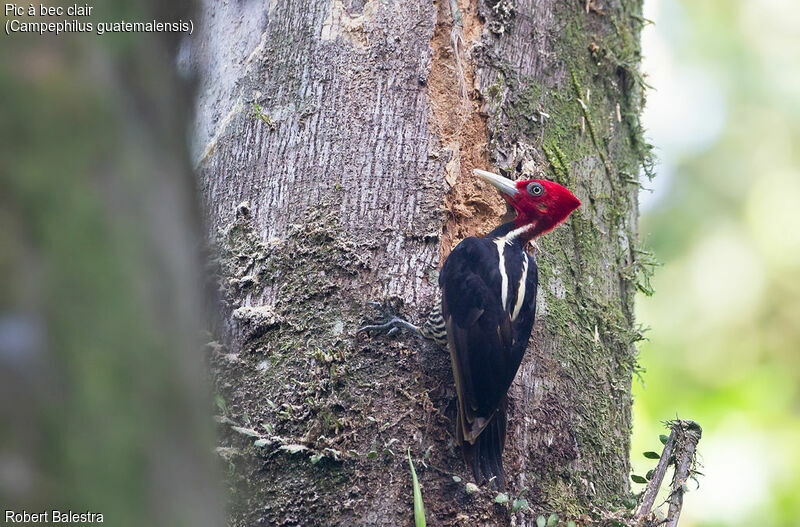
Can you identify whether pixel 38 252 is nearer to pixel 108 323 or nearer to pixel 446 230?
pixel 108 323

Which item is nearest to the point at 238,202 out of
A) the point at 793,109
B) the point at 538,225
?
the point at 538,225

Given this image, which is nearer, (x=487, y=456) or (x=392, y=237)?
(x=487, y=456)

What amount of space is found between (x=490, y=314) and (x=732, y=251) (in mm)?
6946

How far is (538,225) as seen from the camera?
3.32 m

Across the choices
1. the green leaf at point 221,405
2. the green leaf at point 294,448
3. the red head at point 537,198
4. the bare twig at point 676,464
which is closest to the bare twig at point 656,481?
the bare twig at point 676,464

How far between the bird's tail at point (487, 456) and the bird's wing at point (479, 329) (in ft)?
0.12

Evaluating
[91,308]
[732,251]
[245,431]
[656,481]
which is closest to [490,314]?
[656,481]

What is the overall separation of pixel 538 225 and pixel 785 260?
6736 millimetres

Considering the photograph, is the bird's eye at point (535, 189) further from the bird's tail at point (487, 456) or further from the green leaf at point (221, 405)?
A: the green leaf at point (221, 405)

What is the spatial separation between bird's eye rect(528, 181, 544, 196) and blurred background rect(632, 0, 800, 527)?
432 cm

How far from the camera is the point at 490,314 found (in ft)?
10.2

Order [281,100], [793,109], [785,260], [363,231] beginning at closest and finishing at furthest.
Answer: [363,231]
[281,100]
[785,260]
[793,109]

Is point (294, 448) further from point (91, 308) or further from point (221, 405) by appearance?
point (91, 308)

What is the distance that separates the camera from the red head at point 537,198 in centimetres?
317
